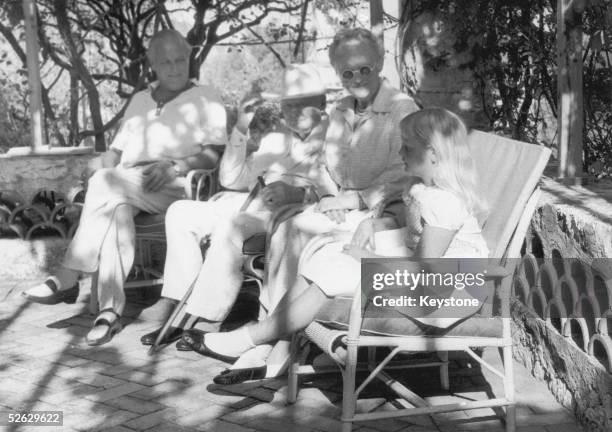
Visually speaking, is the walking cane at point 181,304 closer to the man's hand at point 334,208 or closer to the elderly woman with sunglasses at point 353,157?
the elderly woman with sunglasses at point 353,157

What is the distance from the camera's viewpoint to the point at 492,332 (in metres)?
3.16

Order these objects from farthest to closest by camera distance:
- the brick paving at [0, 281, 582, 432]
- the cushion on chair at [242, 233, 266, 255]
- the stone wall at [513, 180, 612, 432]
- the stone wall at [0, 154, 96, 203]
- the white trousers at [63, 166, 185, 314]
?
the stone wall at [0, 154, 96, 203] → the white trousers at [63, 166, 185, 314] → the cushion on chair at [242, 233, 266, 255] → the brick paving at [0, 281, 582, 432] → the stone wall at [513, 180, 612, 432]

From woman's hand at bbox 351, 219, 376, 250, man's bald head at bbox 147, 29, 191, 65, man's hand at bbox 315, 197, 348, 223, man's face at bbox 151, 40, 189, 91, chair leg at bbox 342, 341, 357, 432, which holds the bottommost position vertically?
chair leg at bbox 342, 341, 357, 432

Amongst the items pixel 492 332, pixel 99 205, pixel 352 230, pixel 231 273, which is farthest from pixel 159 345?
pixel 492 332

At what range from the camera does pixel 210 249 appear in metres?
4.21

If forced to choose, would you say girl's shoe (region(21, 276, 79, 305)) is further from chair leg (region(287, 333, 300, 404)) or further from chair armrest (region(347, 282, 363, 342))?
chair armrest (region(347, 282, 363, 342))

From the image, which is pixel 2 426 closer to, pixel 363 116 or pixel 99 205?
pixel 99 205

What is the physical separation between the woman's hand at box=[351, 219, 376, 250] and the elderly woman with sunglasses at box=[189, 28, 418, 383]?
16 cm

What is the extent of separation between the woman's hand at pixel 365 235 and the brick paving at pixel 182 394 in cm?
59

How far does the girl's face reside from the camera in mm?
3182

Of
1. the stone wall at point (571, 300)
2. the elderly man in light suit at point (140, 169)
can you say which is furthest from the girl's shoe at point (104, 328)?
the stone wall at point (571, 300)

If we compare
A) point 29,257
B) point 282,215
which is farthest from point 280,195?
point 29,257

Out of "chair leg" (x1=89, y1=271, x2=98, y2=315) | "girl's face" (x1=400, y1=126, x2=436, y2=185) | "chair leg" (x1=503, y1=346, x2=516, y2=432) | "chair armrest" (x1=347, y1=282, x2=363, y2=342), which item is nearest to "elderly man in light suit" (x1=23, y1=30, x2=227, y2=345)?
"chair leg" (x1=89, y1=271, x2=98, y2=315)

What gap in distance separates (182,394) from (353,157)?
1233mm
